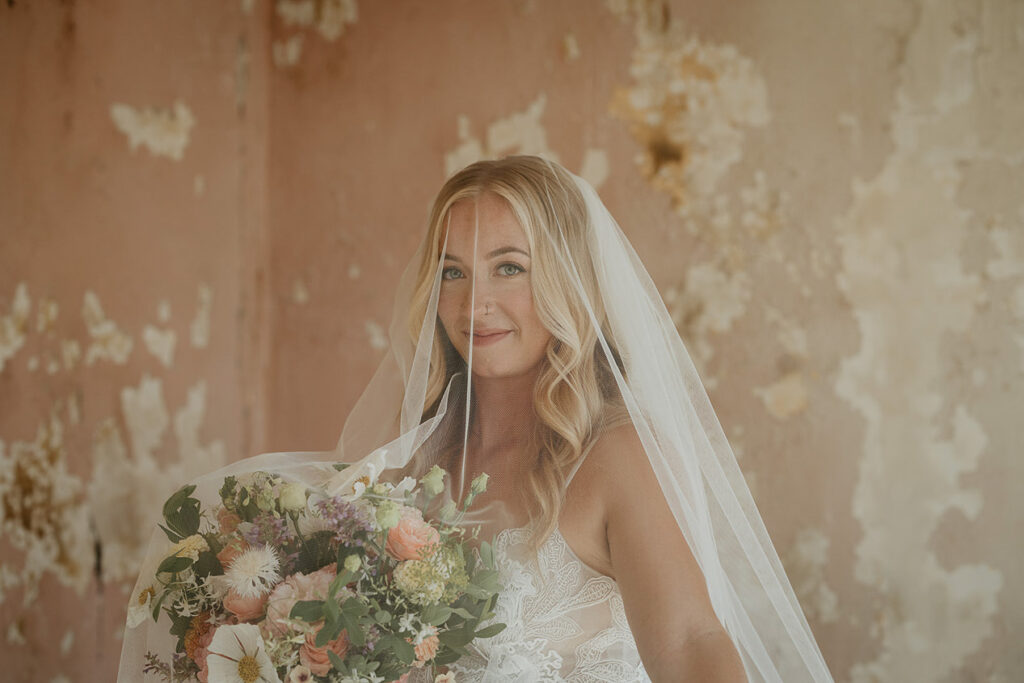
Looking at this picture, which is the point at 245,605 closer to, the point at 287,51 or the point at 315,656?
the point at 315,656

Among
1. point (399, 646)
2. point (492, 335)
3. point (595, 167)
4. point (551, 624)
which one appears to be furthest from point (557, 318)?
point (595, 167)

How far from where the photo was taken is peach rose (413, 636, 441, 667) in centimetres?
120

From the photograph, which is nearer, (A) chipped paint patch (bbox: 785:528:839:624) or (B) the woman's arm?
(B) the woman's arm

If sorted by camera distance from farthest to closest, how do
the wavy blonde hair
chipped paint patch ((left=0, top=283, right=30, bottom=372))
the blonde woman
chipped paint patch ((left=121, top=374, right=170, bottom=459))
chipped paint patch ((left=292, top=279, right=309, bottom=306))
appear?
1. chipped paint patch ((left=292, top=279, right=309, bottom=306))
2. chipped paint patch ((left=121, top=374, right=170, bottom=459))
3. chipped paint patch ((left=0, top=283, right=30, bottom=372))
4. the wavy blonde hair
5. the blonde woman

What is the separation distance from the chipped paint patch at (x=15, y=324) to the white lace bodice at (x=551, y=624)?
137 cm

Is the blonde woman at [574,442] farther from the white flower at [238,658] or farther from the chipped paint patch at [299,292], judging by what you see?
the chipped paint patch at [299,292]

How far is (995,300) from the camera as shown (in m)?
2.26

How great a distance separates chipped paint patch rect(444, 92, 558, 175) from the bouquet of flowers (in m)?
1.62

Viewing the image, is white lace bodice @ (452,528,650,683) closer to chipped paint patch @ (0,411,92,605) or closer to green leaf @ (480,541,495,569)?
green leaf @ (480,541,495,569)

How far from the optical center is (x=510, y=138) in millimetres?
2682

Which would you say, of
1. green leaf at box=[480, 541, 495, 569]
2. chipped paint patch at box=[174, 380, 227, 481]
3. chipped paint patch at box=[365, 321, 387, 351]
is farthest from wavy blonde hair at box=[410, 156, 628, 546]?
chipped paint patch at box=[174, 380, 227, 481]

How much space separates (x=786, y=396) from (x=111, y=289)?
1992mm

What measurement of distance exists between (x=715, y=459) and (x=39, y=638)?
1.77 meters

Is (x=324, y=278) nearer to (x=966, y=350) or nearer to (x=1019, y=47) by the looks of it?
(x=966, y=350)
